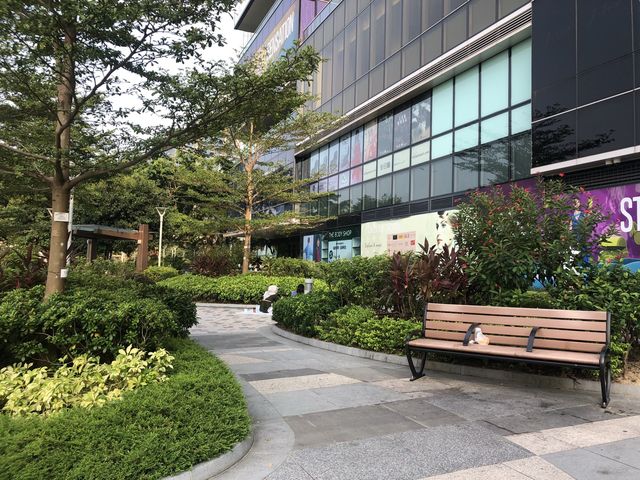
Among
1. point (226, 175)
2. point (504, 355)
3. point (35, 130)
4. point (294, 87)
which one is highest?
point (226, 175)

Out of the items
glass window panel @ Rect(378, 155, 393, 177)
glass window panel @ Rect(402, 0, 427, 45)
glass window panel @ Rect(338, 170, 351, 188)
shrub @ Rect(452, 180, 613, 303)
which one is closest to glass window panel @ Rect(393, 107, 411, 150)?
glass window panel @ Rect(378, 155, 393, 177)

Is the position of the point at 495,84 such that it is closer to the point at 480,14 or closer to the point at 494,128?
the point at 494,128

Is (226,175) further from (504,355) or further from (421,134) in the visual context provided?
(504,355)

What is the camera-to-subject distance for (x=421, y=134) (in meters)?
19.9

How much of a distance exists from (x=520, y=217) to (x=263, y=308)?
10791 mm

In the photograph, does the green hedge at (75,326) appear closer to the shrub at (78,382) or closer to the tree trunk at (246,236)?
the shrub at (78,382)

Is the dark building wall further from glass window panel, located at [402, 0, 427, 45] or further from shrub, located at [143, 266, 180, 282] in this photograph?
shrub, located at [143, 266, 180, 282]

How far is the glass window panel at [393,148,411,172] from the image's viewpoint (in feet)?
67.8

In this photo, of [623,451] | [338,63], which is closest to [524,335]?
[623,451]

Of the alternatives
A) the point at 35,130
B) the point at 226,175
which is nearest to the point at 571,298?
the point at 35,130

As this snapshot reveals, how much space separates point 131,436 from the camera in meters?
3.49

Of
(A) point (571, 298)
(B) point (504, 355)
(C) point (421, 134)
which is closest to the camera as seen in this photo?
(B) point (504, 355)

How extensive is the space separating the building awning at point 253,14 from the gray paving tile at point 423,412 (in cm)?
4016

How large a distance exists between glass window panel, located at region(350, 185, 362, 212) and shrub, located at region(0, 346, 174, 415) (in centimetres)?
1949
